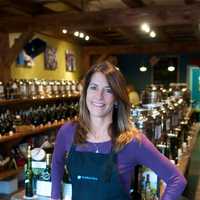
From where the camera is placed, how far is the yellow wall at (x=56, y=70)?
684 centimetres

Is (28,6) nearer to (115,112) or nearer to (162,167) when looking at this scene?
(115,112)

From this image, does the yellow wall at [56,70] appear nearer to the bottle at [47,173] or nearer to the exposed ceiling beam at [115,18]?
the exposed ceiling beam at [115,18]

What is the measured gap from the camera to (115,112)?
1703mm

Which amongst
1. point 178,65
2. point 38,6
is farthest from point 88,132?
point 178,65

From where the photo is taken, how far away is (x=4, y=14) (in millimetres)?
6441

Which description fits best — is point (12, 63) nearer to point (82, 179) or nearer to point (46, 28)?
point (46, 28)

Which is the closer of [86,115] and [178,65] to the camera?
[86,115]

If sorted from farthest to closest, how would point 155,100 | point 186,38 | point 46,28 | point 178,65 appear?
point 178,65, point 186,38, point 46,28, point 155,100

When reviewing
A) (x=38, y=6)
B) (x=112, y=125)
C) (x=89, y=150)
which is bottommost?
(x=89, y=150)

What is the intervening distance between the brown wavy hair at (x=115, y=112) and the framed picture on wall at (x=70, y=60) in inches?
292

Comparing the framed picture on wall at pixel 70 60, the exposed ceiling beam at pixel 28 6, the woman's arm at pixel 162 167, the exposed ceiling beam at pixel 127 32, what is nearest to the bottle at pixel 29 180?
Answer: the woman's arm at pixel 162 167

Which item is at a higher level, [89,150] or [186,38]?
[186,38]

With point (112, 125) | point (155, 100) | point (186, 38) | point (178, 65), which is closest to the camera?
point (112, 125)

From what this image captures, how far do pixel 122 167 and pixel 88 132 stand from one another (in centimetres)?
24
